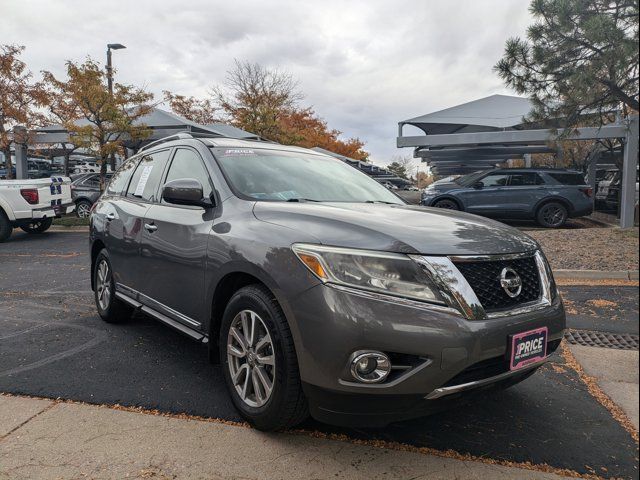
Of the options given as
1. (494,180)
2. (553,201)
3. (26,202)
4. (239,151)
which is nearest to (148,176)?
(239,151)

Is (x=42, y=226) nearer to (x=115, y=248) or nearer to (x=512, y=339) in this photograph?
(x=115, y=248)

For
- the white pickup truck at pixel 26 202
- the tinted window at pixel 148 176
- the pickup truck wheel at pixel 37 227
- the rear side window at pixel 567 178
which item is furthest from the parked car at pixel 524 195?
the pickup truck wheel at pixel 37 227

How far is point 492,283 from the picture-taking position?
2.35 metres

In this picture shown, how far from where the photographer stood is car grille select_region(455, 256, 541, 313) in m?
2.30

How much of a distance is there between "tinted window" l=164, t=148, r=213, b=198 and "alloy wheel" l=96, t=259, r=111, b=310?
1480 millimetres

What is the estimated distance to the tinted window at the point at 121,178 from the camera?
492 centimetres

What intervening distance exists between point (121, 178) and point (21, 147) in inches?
654

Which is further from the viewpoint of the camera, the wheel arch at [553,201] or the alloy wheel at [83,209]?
the alloy wheel at [83,209]

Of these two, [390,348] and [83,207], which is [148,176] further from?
[83,207]

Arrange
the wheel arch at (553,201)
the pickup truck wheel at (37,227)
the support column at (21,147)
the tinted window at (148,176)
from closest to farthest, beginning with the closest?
the tinted window at (148,176) → the wheel arch at (553,201) → the pickup truck wheel at (37,227) → the support column at (21,147)

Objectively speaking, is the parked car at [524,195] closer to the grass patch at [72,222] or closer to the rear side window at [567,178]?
the rear side window at [567,178]

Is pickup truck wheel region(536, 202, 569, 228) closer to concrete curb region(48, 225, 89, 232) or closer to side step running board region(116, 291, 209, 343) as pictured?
side step running board region(116, 291, 209, 343)

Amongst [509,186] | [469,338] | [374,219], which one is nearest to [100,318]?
[374,219]

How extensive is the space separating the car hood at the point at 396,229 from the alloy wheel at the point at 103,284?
8.61ft
